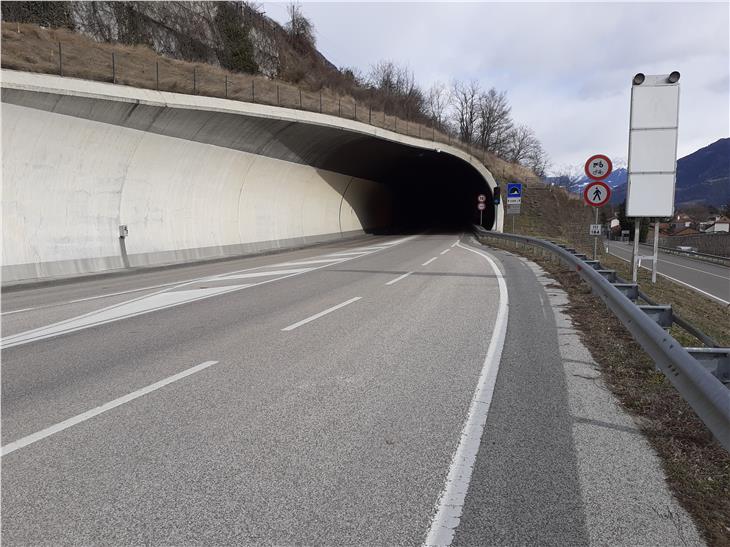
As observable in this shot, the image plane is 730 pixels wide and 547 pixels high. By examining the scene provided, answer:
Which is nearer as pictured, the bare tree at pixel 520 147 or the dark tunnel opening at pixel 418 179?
the dark tunnel opening at pixel 418 179

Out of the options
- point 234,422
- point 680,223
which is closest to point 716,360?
point 234,422

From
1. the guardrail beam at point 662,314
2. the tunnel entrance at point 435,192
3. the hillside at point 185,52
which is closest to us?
the guardrail beam at point 662,314

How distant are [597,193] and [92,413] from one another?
1171 centimetres

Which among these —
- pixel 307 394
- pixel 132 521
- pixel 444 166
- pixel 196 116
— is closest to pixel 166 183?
pixel 196 116

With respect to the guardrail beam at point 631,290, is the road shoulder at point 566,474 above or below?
below

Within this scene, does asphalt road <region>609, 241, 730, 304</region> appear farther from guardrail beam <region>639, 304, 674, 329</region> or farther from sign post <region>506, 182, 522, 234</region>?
guardrail beam <region>639, 304, 674, 329</region>

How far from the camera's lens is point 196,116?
16.2 metres

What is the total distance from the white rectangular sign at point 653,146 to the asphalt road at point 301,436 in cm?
378

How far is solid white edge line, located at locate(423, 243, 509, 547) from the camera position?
8.34 ft

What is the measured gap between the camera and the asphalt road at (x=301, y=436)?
262 cm

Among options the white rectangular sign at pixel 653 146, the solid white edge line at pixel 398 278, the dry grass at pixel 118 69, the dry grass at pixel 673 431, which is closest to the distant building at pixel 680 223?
the dry grass at pixel 118 69

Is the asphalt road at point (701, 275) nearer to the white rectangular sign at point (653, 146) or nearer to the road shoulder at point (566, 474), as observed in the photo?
the white rectangular sign at point (653, 146)

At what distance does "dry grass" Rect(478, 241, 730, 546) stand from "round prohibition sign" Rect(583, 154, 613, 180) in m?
6.11

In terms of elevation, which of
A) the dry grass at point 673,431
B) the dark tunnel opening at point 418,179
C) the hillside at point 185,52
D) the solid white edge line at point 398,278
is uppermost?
the hillside at point 185,52
